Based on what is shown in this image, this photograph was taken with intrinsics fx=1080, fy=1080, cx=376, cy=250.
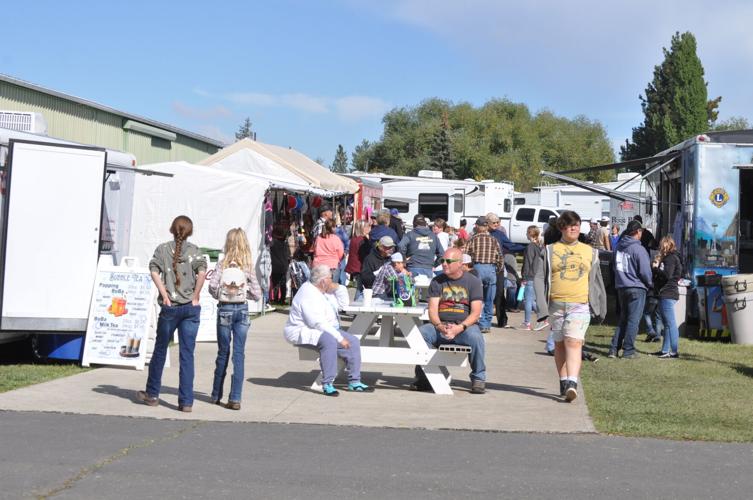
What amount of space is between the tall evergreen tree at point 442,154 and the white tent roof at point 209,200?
200 ft

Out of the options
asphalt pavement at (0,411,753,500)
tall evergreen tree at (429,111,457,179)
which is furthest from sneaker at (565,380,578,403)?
tall evergreen tree at (429,111,457,179)

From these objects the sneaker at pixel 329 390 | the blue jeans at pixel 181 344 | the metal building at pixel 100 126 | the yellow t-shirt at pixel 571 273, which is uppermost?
the metal building at pixel 100 126

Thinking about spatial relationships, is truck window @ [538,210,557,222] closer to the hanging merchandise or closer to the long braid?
the hanging merchandise

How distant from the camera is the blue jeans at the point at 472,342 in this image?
10.8m

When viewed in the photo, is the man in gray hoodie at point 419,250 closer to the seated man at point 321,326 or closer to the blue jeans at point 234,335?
the seated man at point 321,326

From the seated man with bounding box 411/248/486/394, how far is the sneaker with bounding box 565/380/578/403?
3.02 feet

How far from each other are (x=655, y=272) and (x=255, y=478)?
9124 mm

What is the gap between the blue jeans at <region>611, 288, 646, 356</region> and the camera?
13.7 meters

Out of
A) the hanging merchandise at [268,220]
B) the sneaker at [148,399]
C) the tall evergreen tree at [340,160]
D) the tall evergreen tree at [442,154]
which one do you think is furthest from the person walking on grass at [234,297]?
the tall evergreen tree at [340,160]

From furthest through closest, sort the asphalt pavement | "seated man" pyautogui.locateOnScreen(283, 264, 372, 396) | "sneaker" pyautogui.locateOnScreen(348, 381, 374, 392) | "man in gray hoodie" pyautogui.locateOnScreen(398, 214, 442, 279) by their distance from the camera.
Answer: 1. "man in gray hoodie" pyautogui.locateOnScreen(398, 214, 442, 279)
2. "sneaker" pyautogui.locateOnScreen(348, 381, 374, 392)
3. "seated man" pyautogui.locateOnScreen(283, 264, 372, 396)
4. the asphalt pavement

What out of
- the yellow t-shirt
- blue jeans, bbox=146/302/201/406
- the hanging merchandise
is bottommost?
blue jeans, bbox=146/302/201/406

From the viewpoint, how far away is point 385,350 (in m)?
11.1

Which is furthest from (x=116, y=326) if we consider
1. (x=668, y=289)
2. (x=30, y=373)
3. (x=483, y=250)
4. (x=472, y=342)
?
(x=668, y=289)

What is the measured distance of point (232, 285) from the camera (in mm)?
9438
